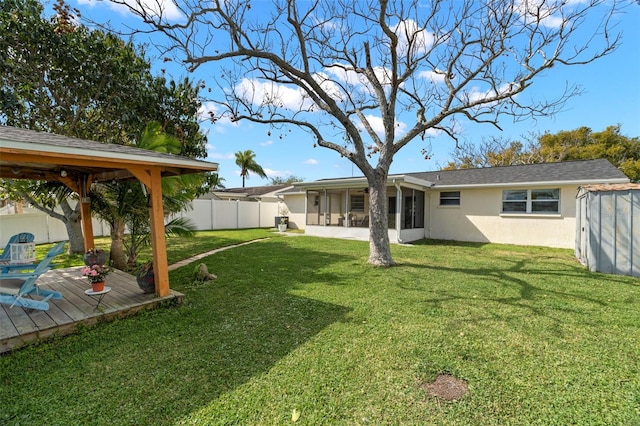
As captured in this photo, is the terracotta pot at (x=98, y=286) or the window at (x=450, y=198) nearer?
the terracotta pot at (x=98, y=286)

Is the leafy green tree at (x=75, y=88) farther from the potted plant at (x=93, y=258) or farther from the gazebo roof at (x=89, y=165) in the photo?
the potted plant at (x=93, y=258)

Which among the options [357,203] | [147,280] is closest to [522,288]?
[147,280]

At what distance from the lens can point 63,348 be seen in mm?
3471

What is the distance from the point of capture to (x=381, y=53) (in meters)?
8.61

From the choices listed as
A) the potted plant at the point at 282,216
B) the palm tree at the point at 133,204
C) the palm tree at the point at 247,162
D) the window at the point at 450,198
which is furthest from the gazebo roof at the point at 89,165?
the palm tree at the point at 247,162

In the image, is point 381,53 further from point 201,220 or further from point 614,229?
point 201,220

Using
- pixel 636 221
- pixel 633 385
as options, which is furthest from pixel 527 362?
pixel 636 221

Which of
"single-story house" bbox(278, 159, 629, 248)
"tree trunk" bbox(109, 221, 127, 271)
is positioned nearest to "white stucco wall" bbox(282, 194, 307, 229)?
"single-story house" bbox(278, 159, 629, 248)

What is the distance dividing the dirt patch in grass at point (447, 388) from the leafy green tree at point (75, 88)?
9065 mm

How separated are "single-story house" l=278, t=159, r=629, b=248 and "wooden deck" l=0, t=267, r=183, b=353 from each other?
9.70 meters

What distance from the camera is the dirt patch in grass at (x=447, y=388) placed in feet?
8.68

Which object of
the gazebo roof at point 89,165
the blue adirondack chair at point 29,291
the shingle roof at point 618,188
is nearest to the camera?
the gazebo roof at point 89,165

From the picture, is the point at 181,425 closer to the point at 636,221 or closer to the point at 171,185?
the point at 171,185

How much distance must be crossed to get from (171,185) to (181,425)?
568cm
